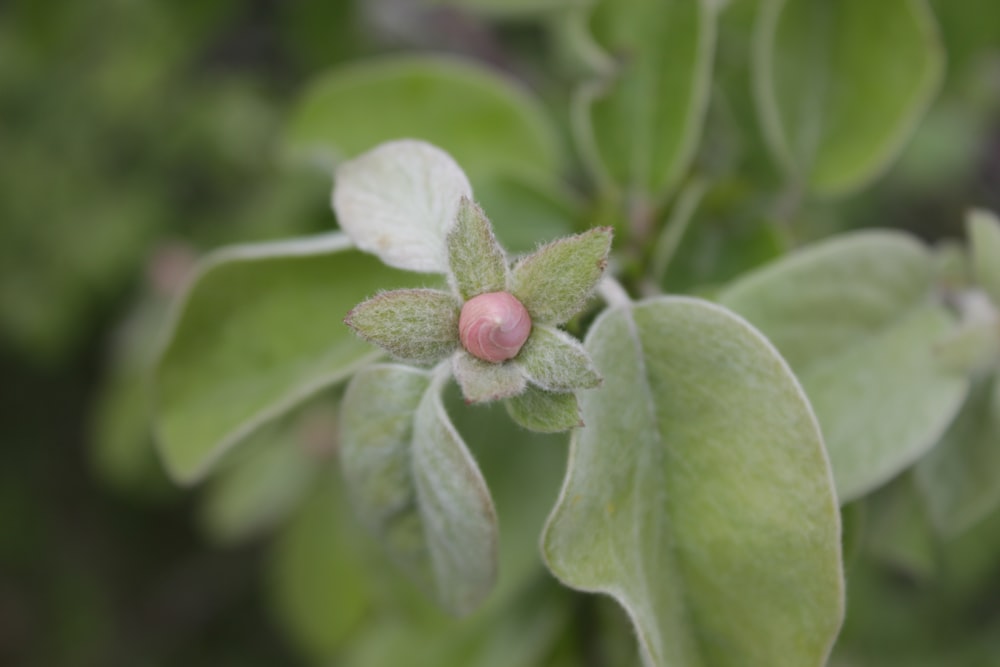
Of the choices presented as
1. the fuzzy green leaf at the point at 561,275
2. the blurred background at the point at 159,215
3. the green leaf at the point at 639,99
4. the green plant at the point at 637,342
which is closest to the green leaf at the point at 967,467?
the green plant at the point at 637,342

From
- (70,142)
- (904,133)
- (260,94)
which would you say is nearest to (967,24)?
(904,133)

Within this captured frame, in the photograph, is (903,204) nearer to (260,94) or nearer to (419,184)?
(260,94)

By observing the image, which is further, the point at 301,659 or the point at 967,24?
the point at 301,659

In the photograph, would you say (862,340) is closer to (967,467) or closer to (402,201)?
(967,467)

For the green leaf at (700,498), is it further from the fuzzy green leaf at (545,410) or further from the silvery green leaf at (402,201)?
the silvery green leaf at (402,201)

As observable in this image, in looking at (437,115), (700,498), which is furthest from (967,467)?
(437,115)
